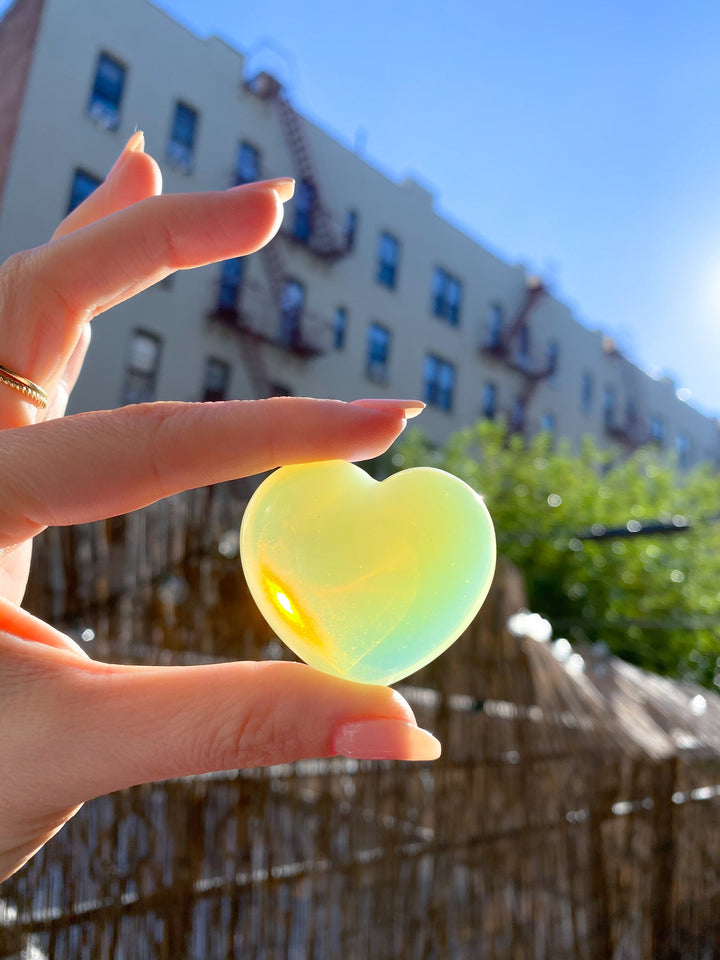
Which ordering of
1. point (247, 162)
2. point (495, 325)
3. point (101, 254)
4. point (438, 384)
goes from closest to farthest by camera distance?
point (101, 254) < point (247, 162) < point (438, 384) < point (495, 325)

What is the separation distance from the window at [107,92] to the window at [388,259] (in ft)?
24.7

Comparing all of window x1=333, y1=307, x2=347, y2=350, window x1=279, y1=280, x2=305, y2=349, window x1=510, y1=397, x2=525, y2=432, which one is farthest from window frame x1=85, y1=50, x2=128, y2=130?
window x1=510, y1=397, x2=525, y2=432

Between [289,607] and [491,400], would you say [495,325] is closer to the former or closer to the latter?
[491,400]

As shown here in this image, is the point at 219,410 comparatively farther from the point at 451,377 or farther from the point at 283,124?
the point at 451,377

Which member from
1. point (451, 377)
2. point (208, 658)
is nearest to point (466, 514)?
point (208, 658)

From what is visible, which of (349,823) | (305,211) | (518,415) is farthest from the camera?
(518,415)

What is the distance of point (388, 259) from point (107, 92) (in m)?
8.19

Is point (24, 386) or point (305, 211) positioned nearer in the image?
point (24, 386)

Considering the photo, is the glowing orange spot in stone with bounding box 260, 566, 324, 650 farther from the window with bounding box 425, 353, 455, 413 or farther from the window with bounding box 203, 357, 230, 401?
the window with bounding box 425, 353, 455, 413

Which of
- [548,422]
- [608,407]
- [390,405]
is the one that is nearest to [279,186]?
[390,405]

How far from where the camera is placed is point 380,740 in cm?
92

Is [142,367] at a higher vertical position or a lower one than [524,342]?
lower

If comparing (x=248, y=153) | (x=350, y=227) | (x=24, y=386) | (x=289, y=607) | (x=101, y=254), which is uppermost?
(x=248, y=153)

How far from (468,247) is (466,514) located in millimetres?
21664
